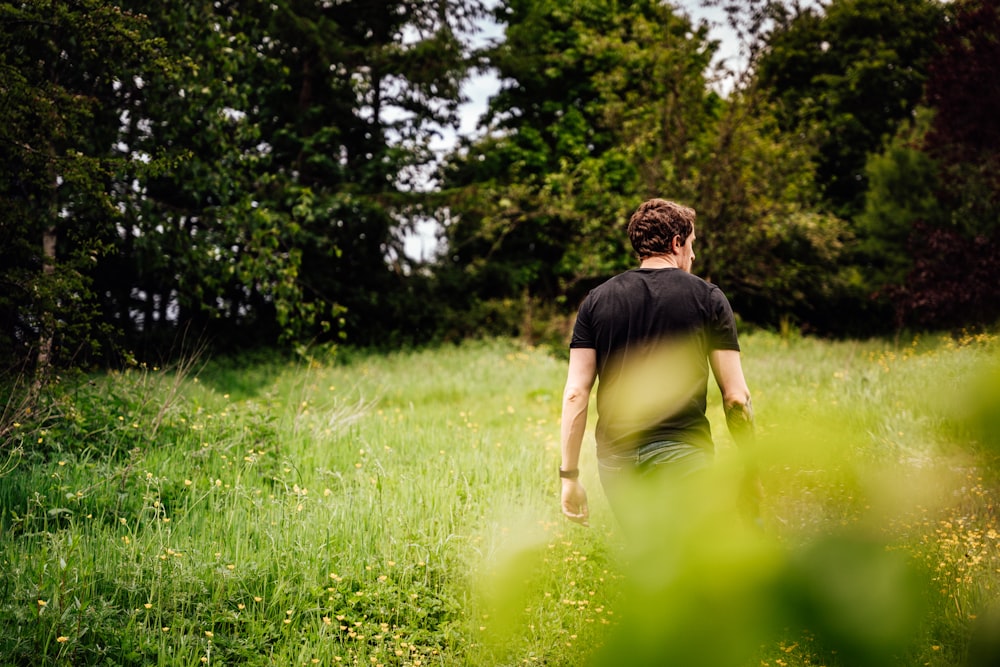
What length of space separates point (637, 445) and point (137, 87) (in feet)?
33.3

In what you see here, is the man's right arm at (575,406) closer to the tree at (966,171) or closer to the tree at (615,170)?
the tree at (966,171)

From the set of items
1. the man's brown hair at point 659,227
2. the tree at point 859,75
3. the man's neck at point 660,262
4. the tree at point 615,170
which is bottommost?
the man's neck at point 660,262

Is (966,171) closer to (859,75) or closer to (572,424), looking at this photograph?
(572,424)

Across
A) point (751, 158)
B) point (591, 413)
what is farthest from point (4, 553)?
point (751, 158)

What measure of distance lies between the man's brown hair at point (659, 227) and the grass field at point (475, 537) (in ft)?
3.66

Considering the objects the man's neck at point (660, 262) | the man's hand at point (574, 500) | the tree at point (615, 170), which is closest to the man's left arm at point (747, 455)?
the man's neck at point (660, 262)

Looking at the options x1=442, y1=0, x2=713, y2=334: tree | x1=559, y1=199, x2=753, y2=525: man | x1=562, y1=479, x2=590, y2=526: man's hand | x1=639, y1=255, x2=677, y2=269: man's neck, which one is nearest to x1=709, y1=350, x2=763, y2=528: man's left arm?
x1=559, y1=199, x2=753, y2=525: man

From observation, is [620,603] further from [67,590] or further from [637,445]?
[67,590]

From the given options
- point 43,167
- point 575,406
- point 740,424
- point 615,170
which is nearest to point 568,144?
point 615,170

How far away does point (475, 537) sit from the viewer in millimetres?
4375

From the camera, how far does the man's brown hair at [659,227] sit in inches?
106

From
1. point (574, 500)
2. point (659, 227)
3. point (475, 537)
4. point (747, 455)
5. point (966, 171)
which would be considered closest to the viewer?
point (747, 455)

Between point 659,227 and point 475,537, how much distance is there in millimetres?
2627

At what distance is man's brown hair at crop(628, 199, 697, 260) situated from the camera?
2.69 m
